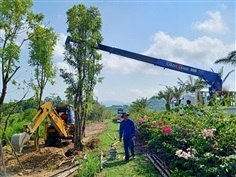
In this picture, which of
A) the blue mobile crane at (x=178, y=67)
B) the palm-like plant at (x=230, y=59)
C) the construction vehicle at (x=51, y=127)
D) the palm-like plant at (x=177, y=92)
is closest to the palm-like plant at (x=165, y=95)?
the palm-like plant at (x=177, y=92)

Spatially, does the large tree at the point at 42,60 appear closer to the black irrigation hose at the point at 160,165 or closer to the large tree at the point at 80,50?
the large tree at the point at 80,50

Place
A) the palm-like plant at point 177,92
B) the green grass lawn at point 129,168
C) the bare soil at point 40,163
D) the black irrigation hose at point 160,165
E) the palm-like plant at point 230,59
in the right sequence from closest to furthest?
the black irrigation hose at point 160,165 < the green grass lawn at point 129,168 < the bare soil at point 40,163 < the palm-like plant at point 230,59 < the palm-like plant at point 177,92

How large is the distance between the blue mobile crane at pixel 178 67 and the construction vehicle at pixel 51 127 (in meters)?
4.87

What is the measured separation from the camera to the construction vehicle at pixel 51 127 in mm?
11000

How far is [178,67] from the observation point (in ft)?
60.4

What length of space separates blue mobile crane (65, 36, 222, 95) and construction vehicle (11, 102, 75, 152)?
16.0 ft

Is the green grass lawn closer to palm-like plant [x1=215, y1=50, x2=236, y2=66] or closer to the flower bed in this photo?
the flower bed

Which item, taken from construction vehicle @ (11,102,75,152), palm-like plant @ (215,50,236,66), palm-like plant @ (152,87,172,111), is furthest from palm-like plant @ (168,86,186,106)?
construction vehicle @ (11,102,75,152)

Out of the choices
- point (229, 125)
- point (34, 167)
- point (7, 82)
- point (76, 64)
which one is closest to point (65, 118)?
point (76, 64)

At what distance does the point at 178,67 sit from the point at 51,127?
8943mm

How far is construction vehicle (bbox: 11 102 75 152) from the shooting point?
11.0 m

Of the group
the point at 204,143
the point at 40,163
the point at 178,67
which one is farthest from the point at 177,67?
the point at 204,143

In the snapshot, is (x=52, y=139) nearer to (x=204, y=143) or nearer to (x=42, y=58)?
(x=42, y=58)

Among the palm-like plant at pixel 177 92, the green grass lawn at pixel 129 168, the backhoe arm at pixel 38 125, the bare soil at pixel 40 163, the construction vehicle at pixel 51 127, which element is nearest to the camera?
the green grass lawn at pixel 129 168
